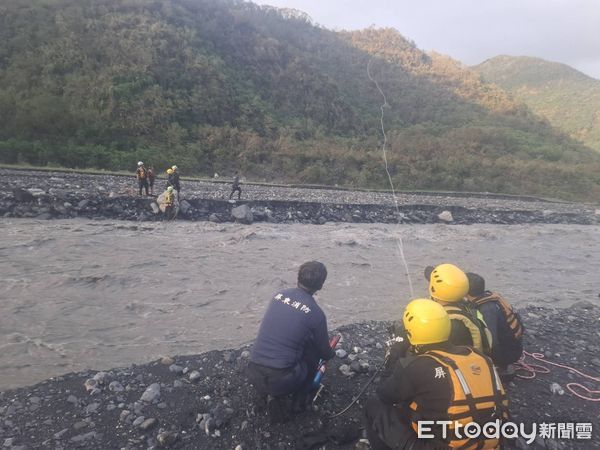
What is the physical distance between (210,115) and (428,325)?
29703 mm

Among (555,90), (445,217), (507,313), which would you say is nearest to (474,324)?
(507,313)

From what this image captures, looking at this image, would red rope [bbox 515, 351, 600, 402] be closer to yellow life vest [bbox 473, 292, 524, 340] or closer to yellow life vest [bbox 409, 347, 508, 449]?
yellow life vest [bbox 473, 292, 524, 340]

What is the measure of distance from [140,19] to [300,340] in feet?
121

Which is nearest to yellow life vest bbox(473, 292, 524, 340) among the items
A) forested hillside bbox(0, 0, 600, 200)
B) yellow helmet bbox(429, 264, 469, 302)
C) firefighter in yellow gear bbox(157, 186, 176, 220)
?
yellow helmet bbox(429, 264, 469, 302)

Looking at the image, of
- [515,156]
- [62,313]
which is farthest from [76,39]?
[515,156]

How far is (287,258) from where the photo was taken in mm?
10969

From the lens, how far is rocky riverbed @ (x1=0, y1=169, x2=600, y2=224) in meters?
12.4

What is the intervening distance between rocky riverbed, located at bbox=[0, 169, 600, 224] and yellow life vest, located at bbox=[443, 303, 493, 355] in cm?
1071

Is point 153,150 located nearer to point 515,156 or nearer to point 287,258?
point 287,258

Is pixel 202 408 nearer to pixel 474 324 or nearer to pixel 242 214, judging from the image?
pixel 474 324

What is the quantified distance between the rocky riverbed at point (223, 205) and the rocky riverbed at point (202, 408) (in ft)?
29.8

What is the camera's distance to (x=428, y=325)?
2814 millimetres

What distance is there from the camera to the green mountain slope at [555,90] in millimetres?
67750

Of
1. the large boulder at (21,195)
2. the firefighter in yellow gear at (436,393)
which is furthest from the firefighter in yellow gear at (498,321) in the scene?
the large boulder at (21,195)
